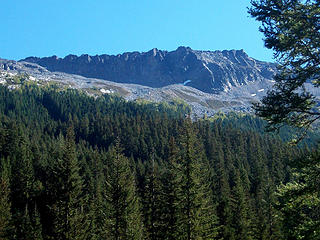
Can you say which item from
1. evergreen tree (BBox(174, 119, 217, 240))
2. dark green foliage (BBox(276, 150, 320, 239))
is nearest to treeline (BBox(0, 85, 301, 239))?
evergreen tree (BBox(174, 119, 217, 240))

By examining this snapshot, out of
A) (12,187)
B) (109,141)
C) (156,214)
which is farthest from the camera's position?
(109,141)

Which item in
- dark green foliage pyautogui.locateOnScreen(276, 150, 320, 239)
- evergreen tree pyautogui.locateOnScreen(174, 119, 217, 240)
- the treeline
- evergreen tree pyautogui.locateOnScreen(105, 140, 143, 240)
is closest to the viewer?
dark green foliage pyautogui.locateOnScreen(276, 150, 320, 239)

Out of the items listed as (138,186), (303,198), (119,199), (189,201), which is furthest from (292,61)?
(138,186)

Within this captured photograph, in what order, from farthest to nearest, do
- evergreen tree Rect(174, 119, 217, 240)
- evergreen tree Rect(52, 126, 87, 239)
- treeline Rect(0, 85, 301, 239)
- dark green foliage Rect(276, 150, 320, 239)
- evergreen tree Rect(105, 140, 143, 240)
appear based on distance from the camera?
evergreen tree Rect(105, 140, 143, 240) < evergreen tree Rect(52, 126, 87, 239) < treeline Rect(0, 85, 301, 239) < evergreen tree Rect(174, 119, 217, 240) < dark green foliage Rect(276, 150, 320, 239)

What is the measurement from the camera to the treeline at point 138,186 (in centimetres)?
2922

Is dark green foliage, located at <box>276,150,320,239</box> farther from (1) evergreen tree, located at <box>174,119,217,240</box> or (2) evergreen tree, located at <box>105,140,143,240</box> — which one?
(2) evergreen tree, located at <box>105,140,143,240</box>

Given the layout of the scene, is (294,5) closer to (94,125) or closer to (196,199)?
(196,199)

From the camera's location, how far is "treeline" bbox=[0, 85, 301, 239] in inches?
1150

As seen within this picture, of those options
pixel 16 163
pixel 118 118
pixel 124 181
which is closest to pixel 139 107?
pixel 118 118

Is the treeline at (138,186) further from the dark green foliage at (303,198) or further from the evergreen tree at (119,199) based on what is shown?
the dark green foliage at (303,198)

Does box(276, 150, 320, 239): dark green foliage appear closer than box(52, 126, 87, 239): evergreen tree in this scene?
Yes

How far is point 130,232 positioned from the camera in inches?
1248

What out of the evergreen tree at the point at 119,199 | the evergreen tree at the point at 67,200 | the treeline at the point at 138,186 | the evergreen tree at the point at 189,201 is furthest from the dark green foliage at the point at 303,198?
the evergreen tree at the point at 67,200

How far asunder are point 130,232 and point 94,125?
113 metres
